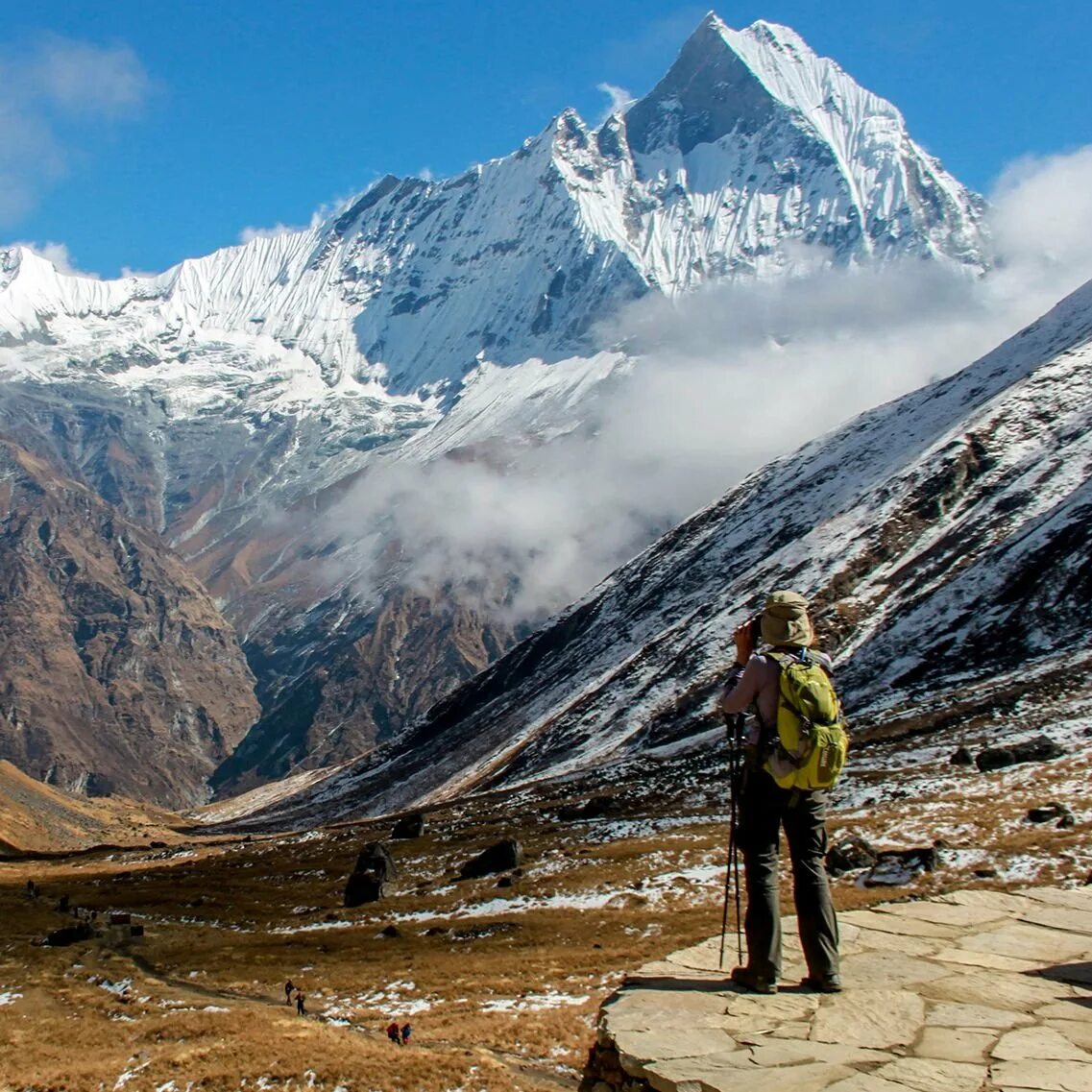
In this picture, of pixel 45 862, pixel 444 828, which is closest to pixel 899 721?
pixel 444 828

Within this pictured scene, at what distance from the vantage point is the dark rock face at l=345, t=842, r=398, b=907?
61.8m

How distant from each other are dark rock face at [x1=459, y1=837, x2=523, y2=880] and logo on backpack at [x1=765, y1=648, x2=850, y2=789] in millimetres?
52221

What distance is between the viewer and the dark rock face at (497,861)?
2408 inches

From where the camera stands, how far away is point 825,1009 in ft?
34.4

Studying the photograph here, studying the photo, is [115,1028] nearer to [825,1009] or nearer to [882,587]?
[825,1009]

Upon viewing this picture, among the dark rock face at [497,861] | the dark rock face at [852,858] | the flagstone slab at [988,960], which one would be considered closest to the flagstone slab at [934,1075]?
the flagstone slab at [988,960]

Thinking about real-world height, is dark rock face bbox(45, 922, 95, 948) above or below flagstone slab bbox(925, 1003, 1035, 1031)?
below

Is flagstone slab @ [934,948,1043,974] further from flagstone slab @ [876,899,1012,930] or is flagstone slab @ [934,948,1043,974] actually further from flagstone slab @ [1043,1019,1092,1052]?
flagstone slab @ [1043,1019,1092,1052]

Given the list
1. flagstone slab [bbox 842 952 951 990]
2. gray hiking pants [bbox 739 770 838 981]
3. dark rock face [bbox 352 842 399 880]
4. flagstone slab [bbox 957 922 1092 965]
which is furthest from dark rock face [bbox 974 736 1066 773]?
gray hiking pants [bbox 739 770 838 981]

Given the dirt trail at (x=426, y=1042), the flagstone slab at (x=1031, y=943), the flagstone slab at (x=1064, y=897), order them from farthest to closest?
A: the dirt trail at (x=426, y=1042) < the flagstone slab at (x=1064, y=897) < the flagstone slab at (x=1031, y=943)

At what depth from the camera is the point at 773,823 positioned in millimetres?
11609

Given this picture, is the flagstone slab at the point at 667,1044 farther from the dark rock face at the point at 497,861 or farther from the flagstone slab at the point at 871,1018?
the dark rock face at the point at 497,861

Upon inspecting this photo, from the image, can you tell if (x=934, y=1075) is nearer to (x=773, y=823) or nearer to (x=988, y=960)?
(x=773, y=823)

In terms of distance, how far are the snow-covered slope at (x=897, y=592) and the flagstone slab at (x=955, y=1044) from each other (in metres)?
72.7
